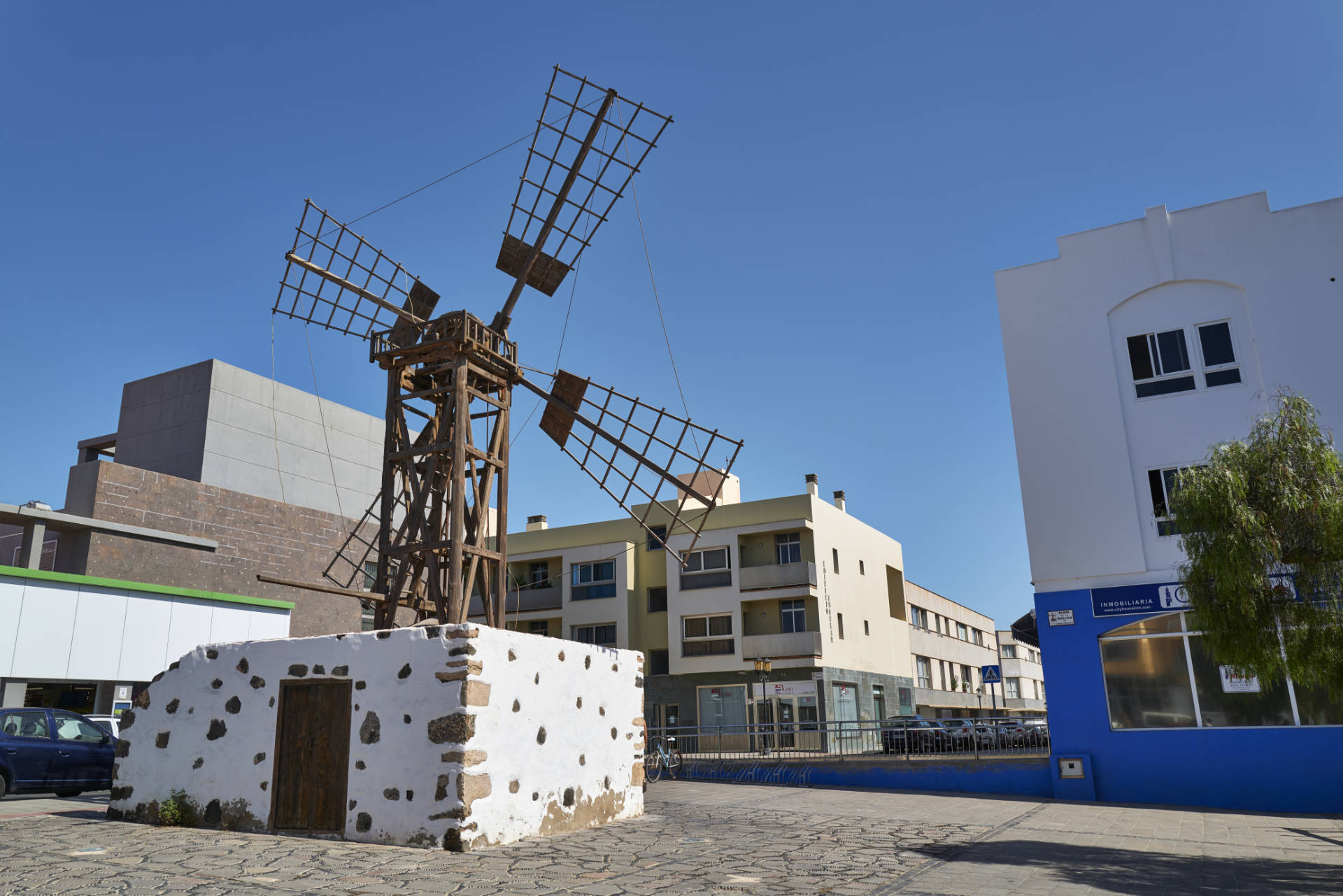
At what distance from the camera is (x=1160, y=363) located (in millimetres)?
18828

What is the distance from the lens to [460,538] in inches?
534

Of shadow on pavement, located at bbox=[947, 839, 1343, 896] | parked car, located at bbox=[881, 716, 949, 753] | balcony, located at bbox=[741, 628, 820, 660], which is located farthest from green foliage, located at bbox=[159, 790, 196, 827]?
balcony, located at bbox=[741, 628, 820, 660]

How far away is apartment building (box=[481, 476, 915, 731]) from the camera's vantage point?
37719mm

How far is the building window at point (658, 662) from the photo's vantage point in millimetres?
41281

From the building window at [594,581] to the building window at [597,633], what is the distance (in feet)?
4.39

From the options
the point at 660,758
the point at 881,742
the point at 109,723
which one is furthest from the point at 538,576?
the point at 109,723

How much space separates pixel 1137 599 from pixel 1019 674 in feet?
213

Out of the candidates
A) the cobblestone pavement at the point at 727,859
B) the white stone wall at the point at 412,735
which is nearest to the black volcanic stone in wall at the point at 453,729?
the white stone wall at the point at 412,735

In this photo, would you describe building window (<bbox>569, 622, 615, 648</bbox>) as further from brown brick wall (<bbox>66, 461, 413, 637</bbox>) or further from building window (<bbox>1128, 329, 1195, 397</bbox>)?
building window (<bbox>1128, 329, 1195, 397</bbox>)

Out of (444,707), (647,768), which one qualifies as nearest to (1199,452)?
(647,768)

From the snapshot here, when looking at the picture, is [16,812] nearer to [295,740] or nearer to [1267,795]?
[295,740]

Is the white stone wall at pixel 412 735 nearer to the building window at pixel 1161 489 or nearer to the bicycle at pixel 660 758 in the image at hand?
the bicycle at pixel 660 758

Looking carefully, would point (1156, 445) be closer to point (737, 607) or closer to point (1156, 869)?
point (1156, 869)

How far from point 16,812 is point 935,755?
1642 cm
